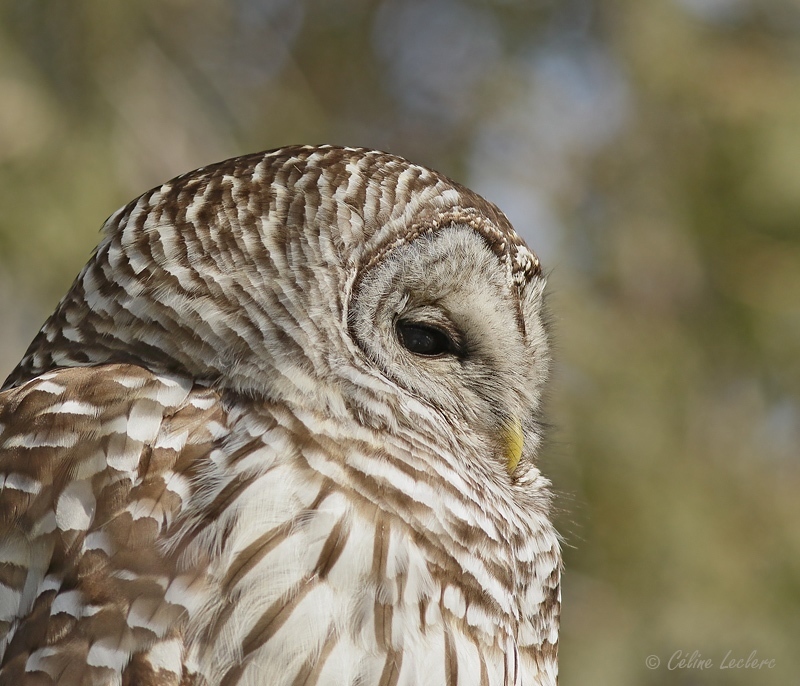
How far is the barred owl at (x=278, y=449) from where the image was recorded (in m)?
2.08

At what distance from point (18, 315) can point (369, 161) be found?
3317mm

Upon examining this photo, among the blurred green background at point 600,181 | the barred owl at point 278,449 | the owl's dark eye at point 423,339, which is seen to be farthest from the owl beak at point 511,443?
the blurred green background at point 600,181

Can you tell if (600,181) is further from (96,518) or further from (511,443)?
(96,518)

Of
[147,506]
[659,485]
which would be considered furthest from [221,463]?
[659,485]

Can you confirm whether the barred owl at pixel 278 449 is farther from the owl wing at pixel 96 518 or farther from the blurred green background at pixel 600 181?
the blurred green background at pixel 600 181

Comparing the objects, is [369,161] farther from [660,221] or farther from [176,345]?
[660,221]

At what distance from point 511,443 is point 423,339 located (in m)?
0.38

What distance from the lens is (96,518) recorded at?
2.10 metres

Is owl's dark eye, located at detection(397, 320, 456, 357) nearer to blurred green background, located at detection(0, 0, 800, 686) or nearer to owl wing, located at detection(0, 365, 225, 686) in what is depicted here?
owl wing, located at detection(0, 365, 225, 686)

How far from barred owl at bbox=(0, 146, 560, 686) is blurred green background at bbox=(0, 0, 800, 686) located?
266 centimetres

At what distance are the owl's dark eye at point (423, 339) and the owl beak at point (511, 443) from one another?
260 mm

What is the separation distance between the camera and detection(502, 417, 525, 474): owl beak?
9.07ft

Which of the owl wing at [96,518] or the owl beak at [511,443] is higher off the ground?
the owl beak at [511,443]

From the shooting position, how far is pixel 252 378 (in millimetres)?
2271
